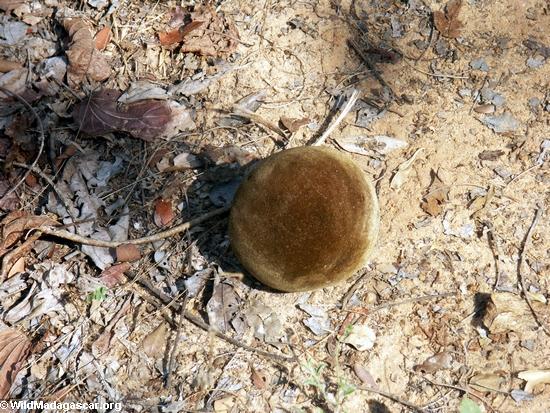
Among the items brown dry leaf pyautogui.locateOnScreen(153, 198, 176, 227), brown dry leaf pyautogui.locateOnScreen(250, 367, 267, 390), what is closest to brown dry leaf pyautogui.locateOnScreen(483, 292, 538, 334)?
brown dry leaf pyautogui.locateOnScreen(250, 367, 267, 390)

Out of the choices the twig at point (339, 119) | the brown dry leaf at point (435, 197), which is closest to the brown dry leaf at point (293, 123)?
the twig at point (339, 119)

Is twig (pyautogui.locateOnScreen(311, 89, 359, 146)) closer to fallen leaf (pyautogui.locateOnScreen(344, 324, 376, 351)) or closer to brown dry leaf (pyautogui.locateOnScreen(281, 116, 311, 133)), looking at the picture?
brown dry leaf (pyautogui.locateOnScreen(281, 116, 311, 133))

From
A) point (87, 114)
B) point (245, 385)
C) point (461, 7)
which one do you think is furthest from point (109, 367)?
point (461, 7)

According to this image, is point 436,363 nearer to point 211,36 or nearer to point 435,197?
point 435,197

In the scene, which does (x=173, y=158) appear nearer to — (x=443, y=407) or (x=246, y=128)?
(x=246, y=128)

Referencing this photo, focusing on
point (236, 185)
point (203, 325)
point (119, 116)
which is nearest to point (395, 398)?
point (203, 325)
